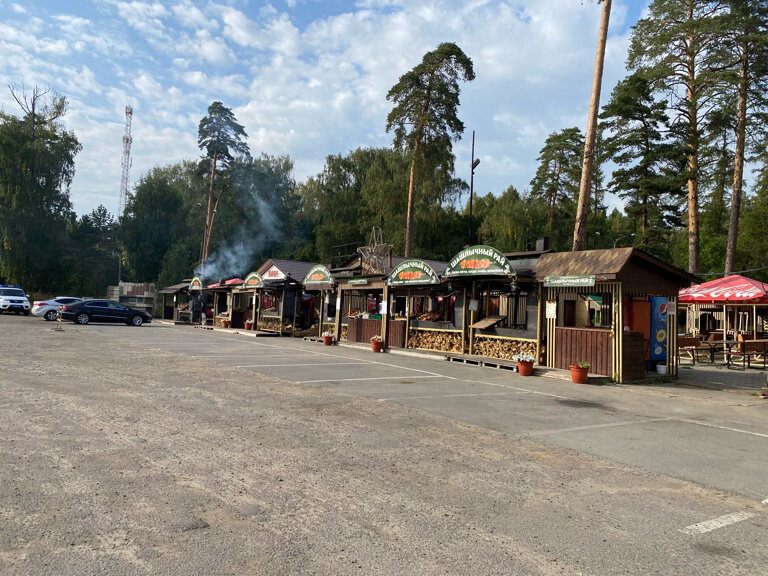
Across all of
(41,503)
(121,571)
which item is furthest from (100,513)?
(121,571)

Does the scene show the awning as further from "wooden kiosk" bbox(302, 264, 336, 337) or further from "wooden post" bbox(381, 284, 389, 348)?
"wooden kiosk" bbox(302, 264, 336, 337)

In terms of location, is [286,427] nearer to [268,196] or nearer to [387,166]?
[387,166]

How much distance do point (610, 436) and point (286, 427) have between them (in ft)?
14.3

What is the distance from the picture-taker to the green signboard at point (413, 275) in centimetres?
1845

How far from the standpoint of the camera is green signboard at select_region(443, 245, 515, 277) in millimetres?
15242

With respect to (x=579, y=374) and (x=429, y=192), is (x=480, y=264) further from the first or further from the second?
(x=429, y=192)

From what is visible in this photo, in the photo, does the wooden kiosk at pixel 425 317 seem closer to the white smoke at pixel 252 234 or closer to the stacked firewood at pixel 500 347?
the stacked firewood at pixel 500 347

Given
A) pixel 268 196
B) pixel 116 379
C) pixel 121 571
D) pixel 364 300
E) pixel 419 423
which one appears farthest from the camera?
pixel 268 196

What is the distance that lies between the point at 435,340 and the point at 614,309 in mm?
7437

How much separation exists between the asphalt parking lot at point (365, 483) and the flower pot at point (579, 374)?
9.97 ft

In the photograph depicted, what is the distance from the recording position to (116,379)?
400 inches

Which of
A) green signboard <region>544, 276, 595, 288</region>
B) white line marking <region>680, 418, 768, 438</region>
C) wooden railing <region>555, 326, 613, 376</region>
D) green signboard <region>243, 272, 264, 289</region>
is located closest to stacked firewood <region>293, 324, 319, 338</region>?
green signboard <region>243, 272, 264, 289</region>

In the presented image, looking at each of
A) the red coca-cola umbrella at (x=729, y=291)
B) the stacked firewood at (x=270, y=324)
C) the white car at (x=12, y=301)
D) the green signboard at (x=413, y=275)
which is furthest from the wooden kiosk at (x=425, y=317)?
the white car at (x=12, y=301)

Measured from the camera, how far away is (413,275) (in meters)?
19.2
